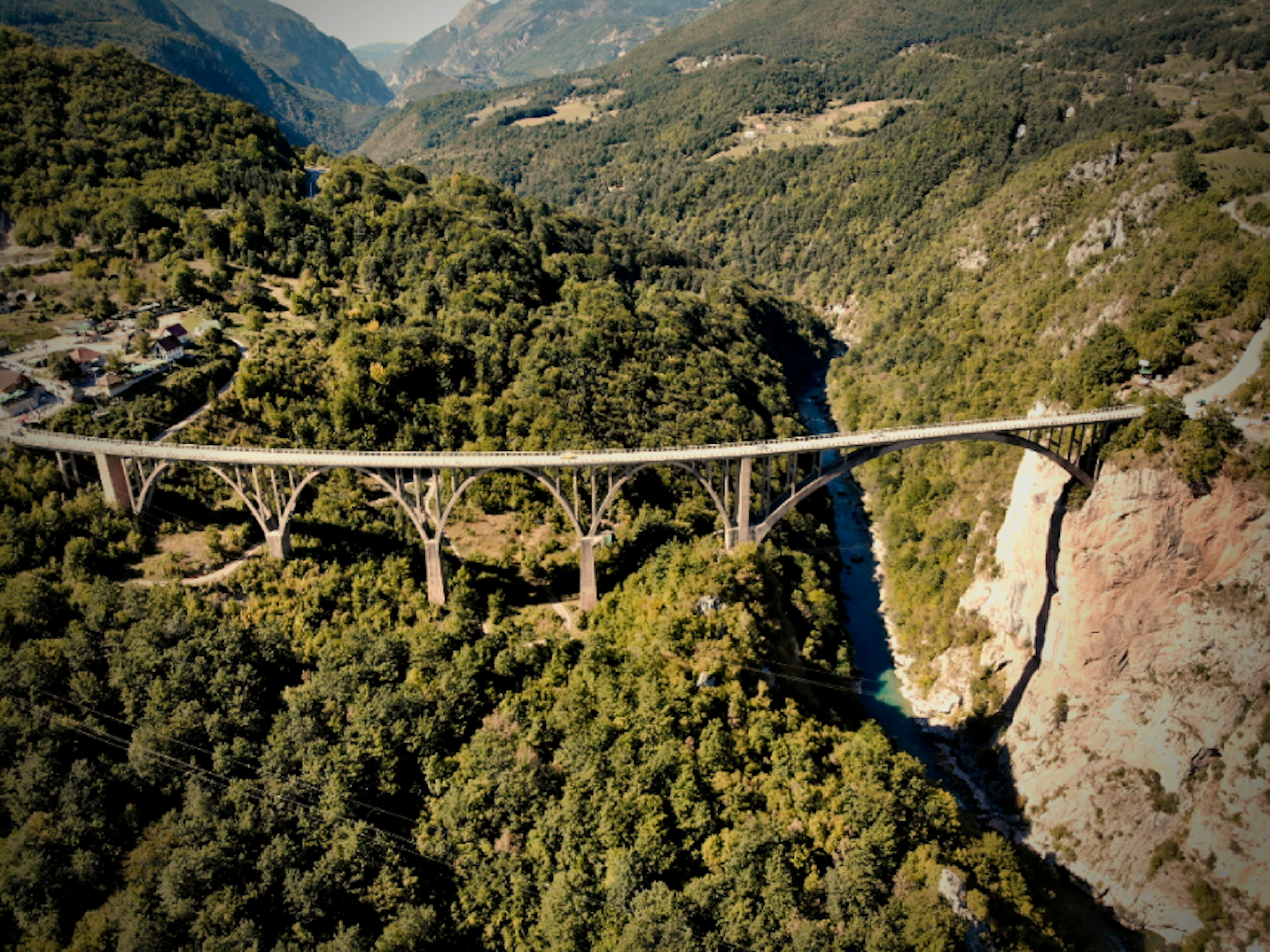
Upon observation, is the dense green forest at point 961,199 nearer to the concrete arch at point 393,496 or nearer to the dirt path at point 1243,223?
the dirt path at point 1243,223

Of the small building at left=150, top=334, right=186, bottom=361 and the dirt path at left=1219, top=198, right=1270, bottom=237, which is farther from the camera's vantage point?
the dirt path at left=1219, top=198, right=1270, bottom=237

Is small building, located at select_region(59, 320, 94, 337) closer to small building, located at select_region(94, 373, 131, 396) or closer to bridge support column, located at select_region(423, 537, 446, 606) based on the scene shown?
small building, located at select_region(94, 373, 131, 396)

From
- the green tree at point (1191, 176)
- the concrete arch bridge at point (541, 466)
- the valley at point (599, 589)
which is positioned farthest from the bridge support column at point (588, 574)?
the green tree at point (1191, 176)

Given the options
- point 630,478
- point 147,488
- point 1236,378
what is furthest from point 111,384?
point 1236,378

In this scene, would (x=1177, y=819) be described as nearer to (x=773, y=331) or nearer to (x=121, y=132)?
(x=773, y=331)

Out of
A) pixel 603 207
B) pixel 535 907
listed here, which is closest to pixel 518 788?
pixel 535 907

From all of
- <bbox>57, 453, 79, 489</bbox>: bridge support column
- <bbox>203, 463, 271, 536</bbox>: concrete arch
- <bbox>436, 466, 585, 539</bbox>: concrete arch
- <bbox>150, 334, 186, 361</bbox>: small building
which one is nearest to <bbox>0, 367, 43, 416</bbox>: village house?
<bbox>57, 453, 79, 489</bbox>: bridge support column

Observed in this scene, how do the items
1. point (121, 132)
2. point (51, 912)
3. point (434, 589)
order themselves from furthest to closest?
point (121, 132) → point (434, 589) → point (51, 912)
